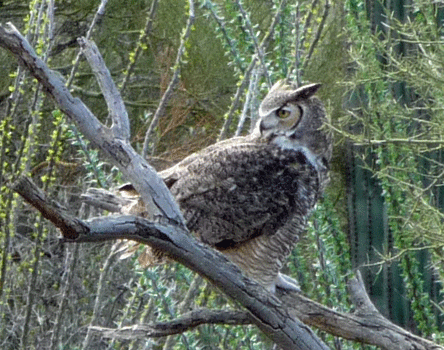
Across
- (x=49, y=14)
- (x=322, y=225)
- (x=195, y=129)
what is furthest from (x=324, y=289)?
(x=195, y=129)

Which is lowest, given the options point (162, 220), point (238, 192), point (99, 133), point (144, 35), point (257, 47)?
point (162, 220)

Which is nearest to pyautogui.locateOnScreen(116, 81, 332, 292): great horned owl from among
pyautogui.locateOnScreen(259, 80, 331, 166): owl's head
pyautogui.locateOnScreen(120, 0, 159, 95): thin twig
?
pyautogui.locateOnScreen(259, 80, 331, 166): owl's head

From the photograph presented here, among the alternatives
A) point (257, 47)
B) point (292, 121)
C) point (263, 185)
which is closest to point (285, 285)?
point (263, 185)

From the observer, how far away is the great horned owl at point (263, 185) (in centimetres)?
245

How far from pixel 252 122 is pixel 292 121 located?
0.39 m

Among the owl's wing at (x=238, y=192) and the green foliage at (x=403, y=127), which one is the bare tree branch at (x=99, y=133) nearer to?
the owl's wing at (x=238, y=192)

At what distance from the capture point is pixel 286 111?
2.51m

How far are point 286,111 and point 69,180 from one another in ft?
9.82

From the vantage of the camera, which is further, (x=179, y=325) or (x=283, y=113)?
(x=283, y=113)

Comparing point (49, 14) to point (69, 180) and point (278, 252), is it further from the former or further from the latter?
point (69, 180)

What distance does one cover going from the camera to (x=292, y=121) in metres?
2.51

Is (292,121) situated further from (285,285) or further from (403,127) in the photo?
(403,127)

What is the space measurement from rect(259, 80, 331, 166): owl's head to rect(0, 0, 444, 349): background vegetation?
6cm

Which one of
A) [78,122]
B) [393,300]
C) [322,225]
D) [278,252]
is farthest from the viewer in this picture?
[393,300]
